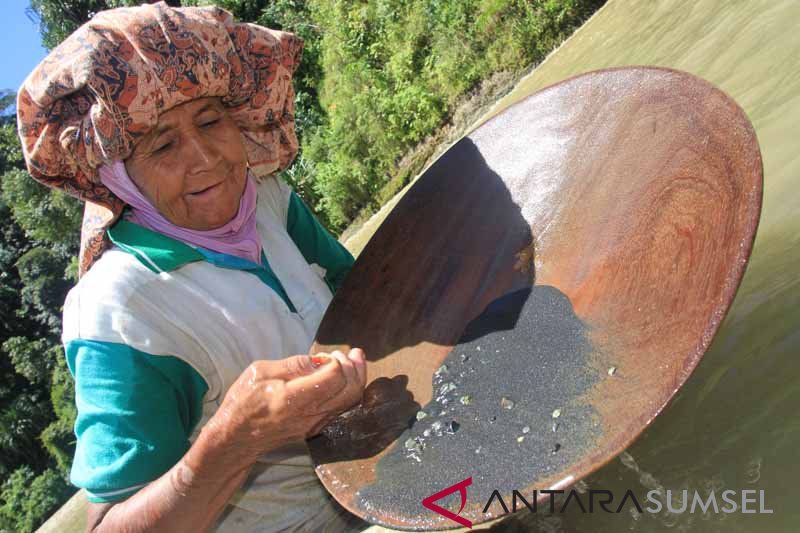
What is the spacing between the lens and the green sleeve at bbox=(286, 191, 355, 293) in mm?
2141

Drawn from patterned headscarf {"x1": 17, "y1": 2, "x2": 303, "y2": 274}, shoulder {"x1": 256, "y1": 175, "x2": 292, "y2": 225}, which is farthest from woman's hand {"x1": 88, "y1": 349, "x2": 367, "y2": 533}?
shoulder {"x1": 256, "y1": 175, "x2": 292, "y2": 225}

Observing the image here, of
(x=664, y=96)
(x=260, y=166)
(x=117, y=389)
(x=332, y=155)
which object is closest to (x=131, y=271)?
(x=117, y=389)

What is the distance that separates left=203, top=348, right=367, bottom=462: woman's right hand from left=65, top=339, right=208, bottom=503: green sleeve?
19 centimetres

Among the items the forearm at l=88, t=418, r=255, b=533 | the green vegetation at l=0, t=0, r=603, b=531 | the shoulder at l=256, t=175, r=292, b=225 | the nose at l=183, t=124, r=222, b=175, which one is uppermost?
the nose at l=183, t=124, r=222, b=175

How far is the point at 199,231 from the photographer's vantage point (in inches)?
67.7

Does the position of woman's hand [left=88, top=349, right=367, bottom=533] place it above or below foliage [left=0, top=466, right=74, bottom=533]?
above

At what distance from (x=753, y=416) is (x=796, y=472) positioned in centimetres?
22

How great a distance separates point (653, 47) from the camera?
168 inches

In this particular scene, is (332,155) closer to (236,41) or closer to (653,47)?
(653,47)

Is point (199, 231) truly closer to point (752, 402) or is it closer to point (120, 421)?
point (120, 421)

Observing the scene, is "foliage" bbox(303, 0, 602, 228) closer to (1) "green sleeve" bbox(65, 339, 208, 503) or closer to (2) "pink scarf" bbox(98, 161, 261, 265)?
(2) "pink scarf" bbox(98, 161, 261, 265)

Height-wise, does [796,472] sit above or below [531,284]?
below

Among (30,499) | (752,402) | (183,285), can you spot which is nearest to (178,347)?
(183,285)

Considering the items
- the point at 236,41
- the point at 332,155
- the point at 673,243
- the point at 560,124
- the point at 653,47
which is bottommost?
the point at 332,155
